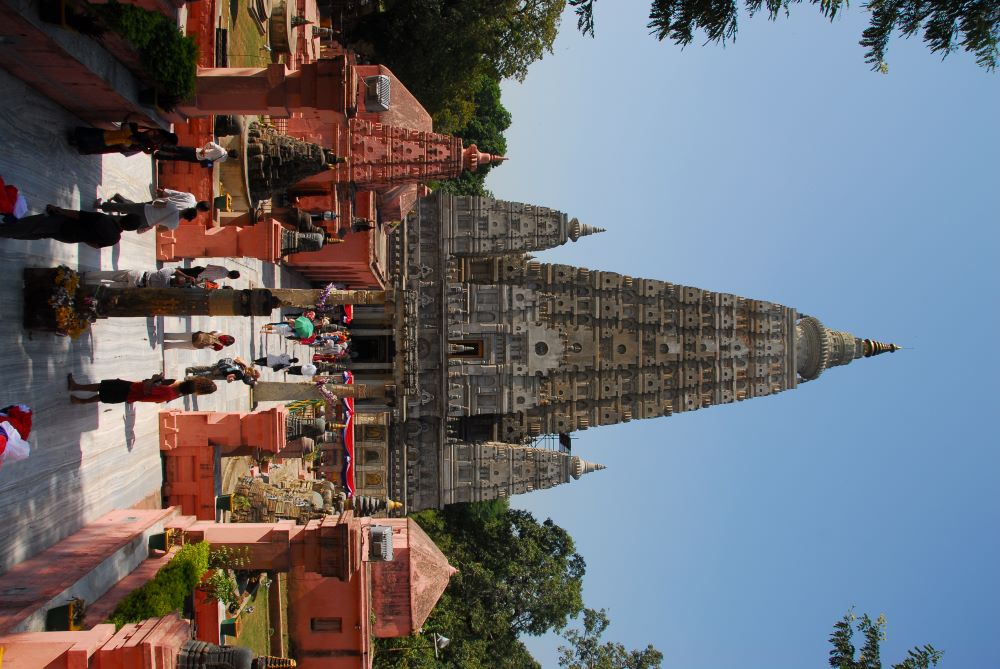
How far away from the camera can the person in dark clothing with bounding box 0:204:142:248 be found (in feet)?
27.7

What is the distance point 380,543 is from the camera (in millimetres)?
14922

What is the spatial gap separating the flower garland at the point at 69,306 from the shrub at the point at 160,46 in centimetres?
247

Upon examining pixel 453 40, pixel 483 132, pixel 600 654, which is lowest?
pixel 600 654

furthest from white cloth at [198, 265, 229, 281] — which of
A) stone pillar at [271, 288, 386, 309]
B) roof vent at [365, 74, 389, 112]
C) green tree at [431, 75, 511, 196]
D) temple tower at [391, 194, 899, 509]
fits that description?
green tree at [431, 75, 511, 196]

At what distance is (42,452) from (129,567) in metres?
1.88

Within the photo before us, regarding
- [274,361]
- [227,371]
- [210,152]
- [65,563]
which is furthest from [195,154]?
[65,563]

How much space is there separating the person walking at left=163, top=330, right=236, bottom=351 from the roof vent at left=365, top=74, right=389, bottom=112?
13.6 ft

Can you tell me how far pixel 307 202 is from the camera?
19.3 metres

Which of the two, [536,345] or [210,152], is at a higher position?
[210,152]

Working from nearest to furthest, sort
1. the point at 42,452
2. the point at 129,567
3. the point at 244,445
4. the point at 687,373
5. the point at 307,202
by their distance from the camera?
the point at 42,452 → the point at 129,567 → the point at 244,445 → the point at 307,202 → the point at 687,373

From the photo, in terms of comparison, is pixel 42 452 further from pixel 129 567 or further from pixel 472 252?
pixel 472 252

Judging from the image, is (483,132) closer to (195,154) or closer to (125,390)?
(195,154)

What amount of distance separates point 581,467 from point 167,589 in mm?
17811

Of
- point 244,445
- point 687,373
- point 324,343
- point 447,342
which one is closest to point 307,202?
point 324,343
